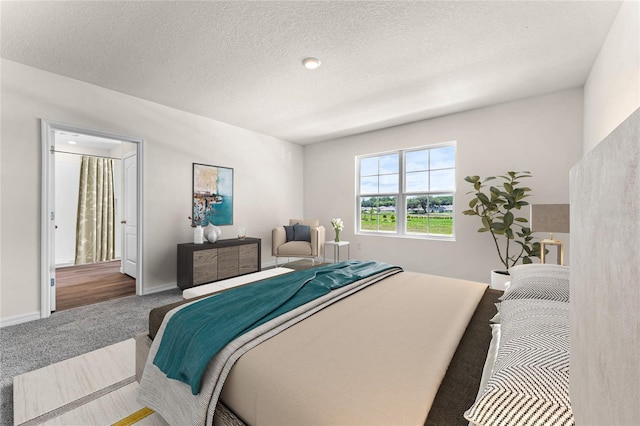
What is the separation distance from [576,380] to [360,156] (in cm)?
503

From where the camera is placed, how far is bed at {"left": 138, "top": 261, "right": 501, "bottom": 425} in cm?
88

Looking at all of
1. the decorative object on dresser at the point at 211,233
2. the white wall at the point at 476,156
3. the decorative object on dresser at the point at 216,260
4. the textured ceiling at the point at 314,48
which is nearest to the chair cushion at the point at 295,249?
the decorative object on dresser at the point at 216,260

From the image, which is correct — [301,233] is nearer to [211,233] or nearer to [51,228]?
[211,233]

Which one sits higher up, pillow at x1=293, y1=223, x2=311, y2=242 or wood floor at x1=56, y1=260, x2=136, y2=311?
pillow at x1=293, y1=223, x2=311, y2=242

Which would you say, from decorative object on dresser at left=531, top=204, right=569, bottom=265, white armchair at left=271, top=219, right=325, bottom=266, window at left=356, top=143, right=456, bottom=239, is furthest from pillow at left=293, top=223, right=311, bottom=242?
decorative object on dresser at left=531, top=204, right=569, bottom=265

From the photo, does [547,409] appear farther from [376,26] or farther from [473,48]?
[473,48]

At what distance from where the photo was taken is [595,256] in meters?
0.29

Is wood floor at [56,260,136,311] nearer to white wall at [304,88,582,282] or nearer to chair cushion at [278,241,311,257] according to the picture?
chair cushion at [278,241,311,257]

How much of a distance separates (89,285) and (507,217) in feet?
18.5

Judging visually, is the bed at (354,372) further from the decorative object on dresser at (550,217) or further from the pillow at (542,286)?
the decorative object on dresser at (550,217)

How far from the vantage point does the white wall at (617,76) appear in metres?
1.87

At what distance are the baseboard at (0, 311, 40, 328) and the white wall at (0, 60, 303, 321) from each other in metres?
0.01

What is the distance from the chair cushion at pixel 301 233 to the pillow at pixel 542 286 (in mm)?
3618

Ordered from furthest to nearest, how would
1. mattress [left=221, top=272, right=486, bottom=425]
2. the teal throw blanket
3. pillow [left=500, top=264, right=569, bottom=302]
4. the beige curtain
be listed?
the beige curtain
pillow [left=500, top=264, right=569, bottom=302]
the teal throw blanket
mattress [left=221, top=272, right=486, bottom=425]
